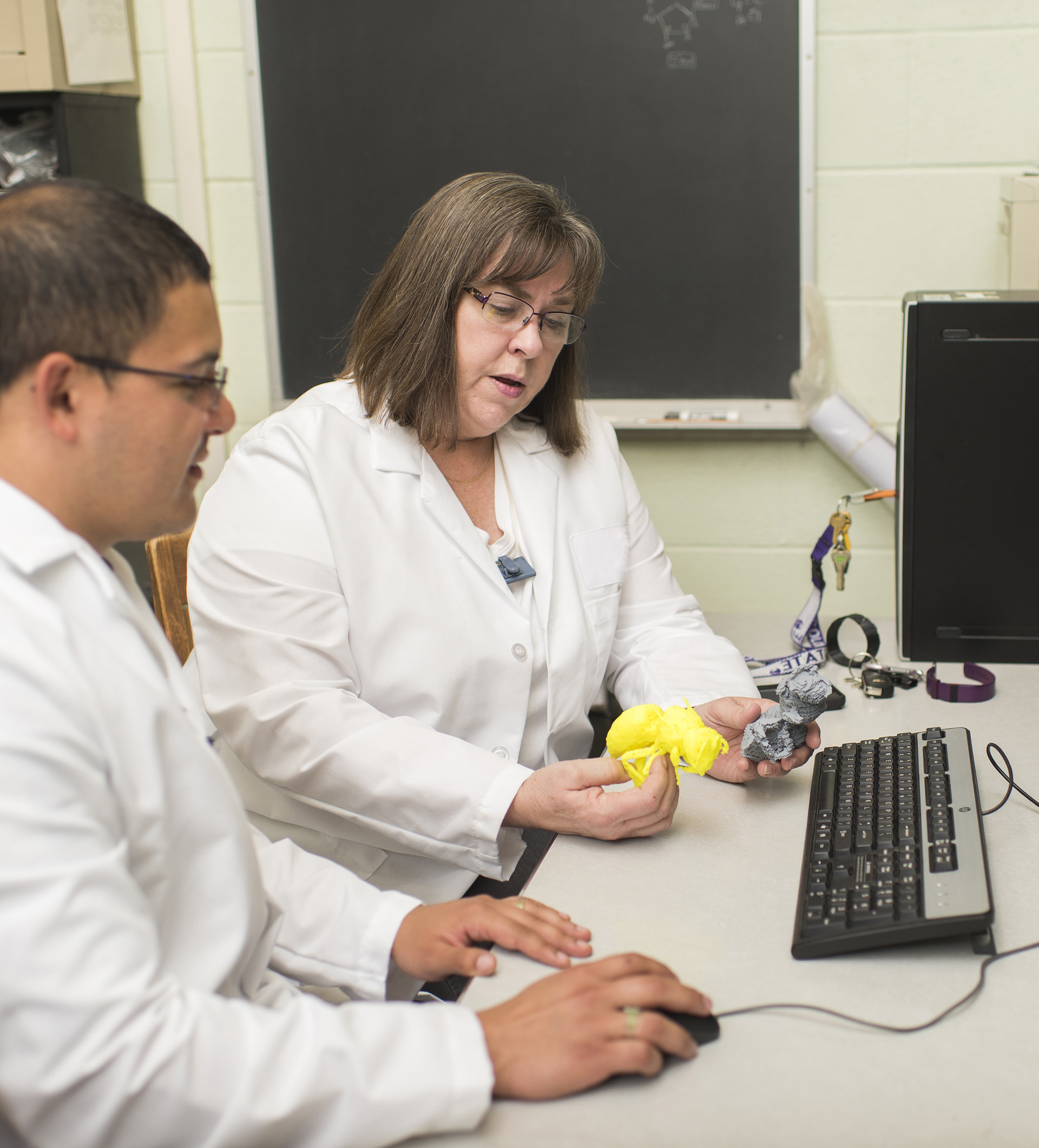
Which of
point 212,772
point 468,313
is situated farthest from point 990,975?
point 468,313

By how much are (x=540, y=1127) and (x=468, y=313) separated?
1.05 meters

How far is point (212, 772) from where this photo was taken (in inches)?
31.6

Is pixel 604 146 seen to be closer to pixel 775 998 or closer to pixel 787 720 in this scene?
pixel 787 720

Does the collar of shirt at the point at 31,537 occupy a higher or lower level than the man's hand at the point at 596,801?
higher

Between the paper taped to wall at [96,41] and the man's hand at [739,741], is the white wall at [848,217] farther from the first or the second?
the man's hand at [739,741]

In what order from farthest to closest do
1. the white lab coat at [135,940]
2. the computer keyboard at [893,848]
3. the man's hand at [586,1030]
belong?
1. the computer keyboard at [893,848]
2. the man's hand at [586,1030]
3. the white lab coat at [135,940]

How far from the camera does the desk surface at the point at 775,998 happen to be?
0.73 m

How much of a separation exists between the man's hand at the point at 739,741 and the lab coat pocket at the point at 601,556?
309mm

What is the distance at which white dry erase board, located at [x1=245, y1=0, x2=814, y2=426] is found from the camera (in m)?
2.42

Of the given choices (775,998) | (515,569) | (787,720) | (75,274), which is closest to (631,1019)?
(775,998)

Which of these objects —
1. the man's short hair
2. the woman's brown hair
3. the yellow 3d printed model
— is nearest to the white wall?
the woman's brown hair

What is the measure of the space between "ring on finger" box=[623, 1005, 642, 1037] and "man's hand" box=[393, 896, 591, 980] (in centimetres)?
12

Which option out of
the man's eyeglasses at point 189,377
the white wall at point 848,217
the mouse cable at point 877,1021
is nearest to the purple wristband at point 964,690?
the mouse cable at point 877,1021

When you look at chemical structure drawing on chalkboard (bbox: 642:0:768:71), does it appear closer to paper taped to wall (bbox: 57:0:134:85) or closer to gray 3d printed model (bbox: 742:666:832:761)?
paper taped to wall (bbox: 57:0:134:85)
